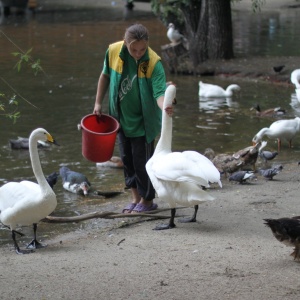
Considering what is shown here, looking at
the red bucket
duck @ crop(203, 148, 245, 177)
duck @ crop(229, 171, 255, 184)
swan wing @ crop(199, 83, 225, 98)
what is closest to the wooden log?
the red bucket

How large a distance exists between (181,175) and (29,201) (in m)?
1.42

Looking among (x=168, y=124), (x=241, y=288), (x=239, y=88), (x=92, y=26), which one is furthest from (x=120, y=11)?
(x=241, y=288)

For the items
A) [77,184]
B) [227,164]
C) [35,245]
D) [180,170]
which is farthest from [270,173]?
[35,245]

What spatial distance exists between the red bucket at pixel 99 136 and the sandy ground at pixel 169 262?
2.49 ft

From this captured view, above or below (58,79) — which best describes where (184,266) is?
above

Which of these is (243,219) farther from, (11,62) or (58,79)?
(11,62)

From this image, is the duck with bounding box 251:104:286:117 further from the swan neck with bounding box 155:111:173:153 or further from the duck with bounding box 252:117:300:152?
the swan neck with bounding box 155:111:173:153

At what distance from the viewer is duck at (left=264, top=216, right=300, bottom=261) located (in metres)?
5.86

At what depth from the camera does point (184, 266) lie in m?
5.98

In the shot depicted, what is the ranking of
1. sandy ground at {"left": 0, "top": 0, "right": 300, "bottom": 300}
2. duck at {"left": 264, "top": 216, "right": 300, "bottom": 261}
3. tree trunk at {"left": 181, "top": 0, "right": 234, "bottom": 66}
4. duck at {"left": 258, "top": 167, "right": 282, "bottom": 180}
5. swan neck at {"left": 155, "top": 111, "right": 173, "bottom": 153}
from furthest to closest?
tree trunk at {"left": 181, "top": 0, "right": 234, "bottom": 66}
duck at {"left": 258, "top": 167, "right": 282, "bottom": 180}
swan neck at {"left": 155, "top": 111, "right": 173, "bottom": 153}
duck at {"left": 264, "top": 216, "right": 300, "bottom": 261}
sandy ground at {"left": 0, "top": 0, "right": 300, "bottom": 300}

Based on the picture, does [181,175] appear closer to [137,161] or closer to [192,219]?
[192,219]

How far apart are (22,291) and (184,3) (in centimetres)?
1557

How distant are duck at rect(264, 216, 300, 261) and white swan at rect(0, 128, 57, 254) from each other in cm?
213

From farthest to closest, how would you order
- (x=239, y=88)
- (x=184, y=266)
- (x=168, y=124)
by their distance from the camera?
(x=239, y=88)
(x=168, y=124)
(x=184, y=266)
